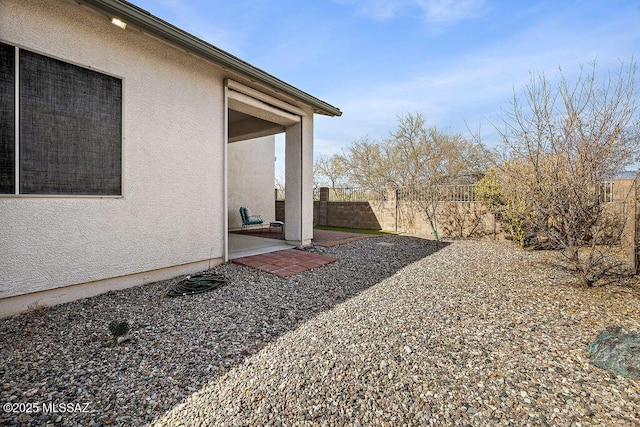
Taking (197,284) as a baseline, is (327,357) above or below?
below

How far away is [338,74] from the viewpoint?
12.5 metres

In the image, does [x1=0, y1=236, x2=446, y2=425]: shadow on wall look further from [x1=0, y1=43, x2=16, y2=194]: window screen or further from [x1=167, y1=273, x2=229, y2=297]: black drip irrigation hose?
[x1=0, y1=43, x2=16, y2=194]: window screen

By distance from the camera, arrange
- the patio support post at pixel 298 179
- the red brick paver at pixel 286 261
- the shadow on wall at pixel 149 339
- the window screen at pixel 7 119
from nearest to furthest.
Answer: the shadow on wall at pixel 149 339
the window screen at pixel 7 119
the red brick paver at pixel 286 261
the patio support post at pixel 298 179

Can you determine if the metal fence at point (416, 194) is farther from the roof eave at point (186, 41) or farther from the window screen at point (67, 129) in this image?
the window screen at point (67, 129)

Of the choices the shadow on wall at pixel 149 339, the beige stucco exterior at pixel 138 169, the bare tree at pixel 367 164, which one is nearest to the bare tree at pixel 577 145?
the shadow on wall at pixel 149 339

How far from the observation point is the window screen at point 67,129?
3.78m

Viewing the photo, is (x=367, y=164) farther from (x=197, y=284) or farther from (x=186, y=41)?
(x=197, y=284)

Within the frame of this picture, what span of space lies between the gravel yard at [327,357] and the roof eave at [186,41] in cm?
409

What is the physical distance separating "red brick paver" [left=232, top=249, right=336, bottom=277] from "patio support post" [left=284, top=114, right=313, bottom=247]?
2.87 ft

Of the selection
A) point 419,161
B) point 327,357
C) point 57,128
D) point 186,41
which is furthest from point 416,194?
point 57,128

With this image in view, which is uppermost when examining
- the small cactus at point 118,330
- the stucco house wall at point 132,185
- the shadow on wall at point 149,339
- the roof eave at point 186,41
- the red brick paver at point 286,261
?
the roof eave at point 186,41

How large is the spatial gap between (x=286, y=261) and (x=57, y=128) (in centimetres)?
457

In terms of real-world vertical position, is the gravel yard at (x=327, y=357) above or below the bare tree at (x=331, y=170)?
below

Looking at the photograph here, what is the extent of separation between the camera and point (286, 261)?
6785 millimetres
